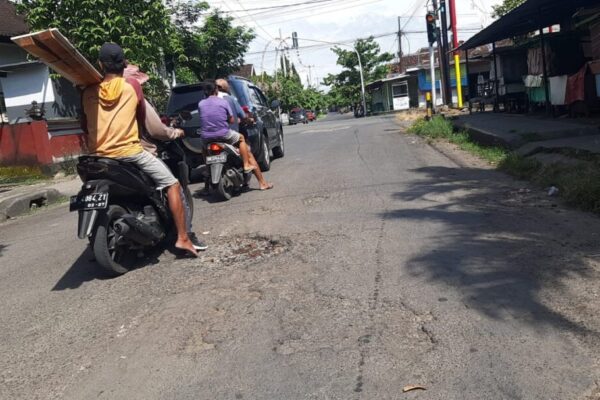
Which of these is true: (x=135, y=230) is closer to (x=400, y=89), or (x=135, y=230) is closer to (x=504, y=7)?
(x=504, y=7)

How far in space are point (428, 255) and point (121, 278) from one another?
2685 millimetres

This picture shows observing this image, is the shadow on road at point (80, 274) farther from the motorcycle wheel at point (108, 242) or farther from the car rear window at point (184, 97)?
the car rear window at point (184, 97)

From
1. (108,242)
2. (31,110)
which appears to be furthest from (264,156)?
(31,110)

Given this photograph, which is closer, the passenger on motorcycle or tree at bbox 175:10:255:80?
the passenger on motorcycle

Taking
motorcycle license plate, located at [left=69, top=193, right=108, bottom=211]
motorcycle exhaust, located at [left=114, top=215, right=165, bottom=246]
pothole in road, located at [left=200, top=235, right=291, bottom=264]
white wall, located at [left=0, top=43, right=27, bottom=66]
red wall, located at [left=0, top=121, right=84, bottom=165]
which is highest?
white wall, located at [left=0, top=43, right=27, bottom=66]

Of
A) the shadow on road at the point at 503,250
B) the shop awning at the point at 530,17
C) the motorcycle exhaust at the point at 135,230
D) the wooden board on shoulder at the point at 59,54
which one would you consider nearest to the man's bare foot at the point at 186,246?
the motorcycle exhaust at the point at 135,230

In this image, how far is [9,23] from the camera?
19328 millimetres

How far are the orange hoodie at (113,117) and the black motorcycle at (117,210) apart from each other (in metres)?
0.13

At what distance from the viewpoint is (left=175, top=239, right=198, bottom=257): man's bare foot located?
5.35 metres

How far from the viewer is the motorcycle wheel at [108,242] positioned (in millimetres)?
4781

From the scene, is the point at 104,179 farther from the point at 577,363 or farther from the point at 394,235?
the point at 577,363

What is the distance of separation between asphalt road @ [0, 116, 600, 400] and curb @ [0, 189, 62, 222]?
3.33 m

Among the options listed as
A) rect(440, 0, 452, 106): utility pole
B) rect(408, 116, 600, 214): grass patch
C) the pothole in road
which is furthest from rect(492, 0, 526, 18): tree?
the pothole in road

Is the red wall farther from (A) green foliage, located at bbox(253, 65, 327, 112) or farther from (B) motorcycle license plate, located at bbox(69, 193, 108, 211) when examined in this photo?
(A) green foliage, located at bbox(253, 65, 327, 112)
